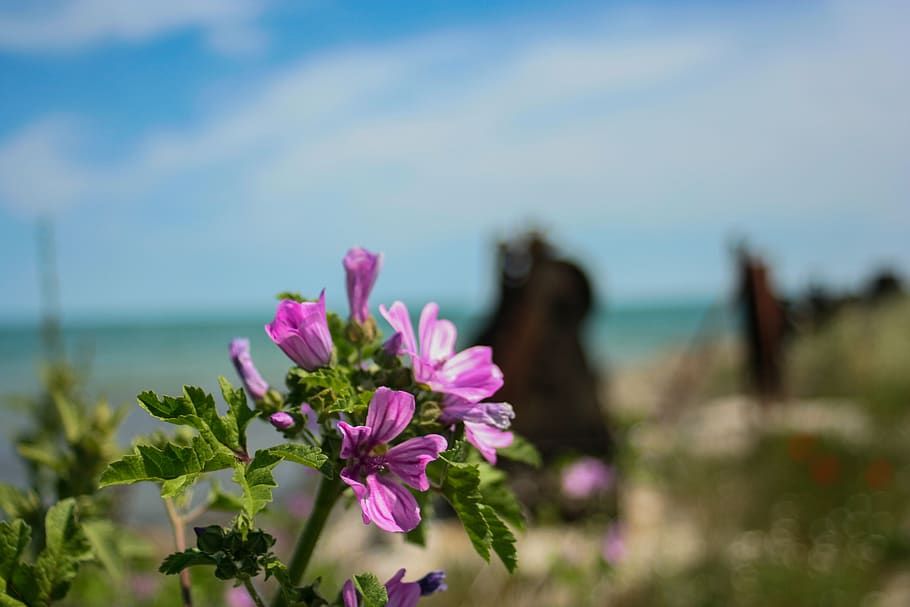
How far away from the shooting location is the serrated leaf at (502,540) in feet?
3.24

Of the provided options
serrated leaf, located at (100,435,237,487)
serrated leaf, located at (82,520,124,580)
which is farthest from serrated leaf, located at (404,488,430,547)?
serrated leaf, located at (82,520,124,580)

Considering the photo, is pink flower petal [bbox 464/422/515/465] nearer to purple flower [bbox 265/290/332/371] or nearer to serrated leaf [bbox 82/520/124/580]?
purple flower [bbox 265/290/332/371]

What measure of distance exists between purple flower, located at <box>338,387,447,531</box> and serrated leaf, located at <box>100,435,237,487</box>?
0.45 feet

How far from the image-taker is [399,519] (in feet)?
3.28

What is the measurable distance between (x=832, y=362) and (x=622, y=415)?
31.5 feet

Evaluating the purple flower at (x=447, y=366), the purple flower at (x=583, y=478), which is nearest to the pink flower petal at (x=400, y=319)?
the purple flower at (x=447, y=366)

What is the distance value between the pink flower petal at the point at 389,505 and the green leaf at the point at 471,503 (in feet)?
0.19

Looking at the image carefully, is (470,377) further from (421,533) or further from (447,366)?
(421,533)

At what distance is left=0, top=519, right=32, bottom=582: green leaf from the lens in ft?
3.45

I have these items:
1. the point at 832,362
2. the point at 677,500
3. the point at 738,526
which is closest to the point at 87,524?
the point at 738,526

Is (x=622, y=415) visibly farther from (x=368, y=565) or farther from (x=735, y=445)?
(x=735, y=445)

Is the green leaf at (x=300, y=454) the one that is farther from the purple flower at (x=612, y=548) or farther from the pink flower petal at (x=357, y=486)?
the purple flower at (x=612, y=548)

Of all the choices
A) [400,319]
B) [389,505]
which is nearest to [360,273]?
[400,319]

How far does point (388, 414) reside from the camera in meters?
0.99
